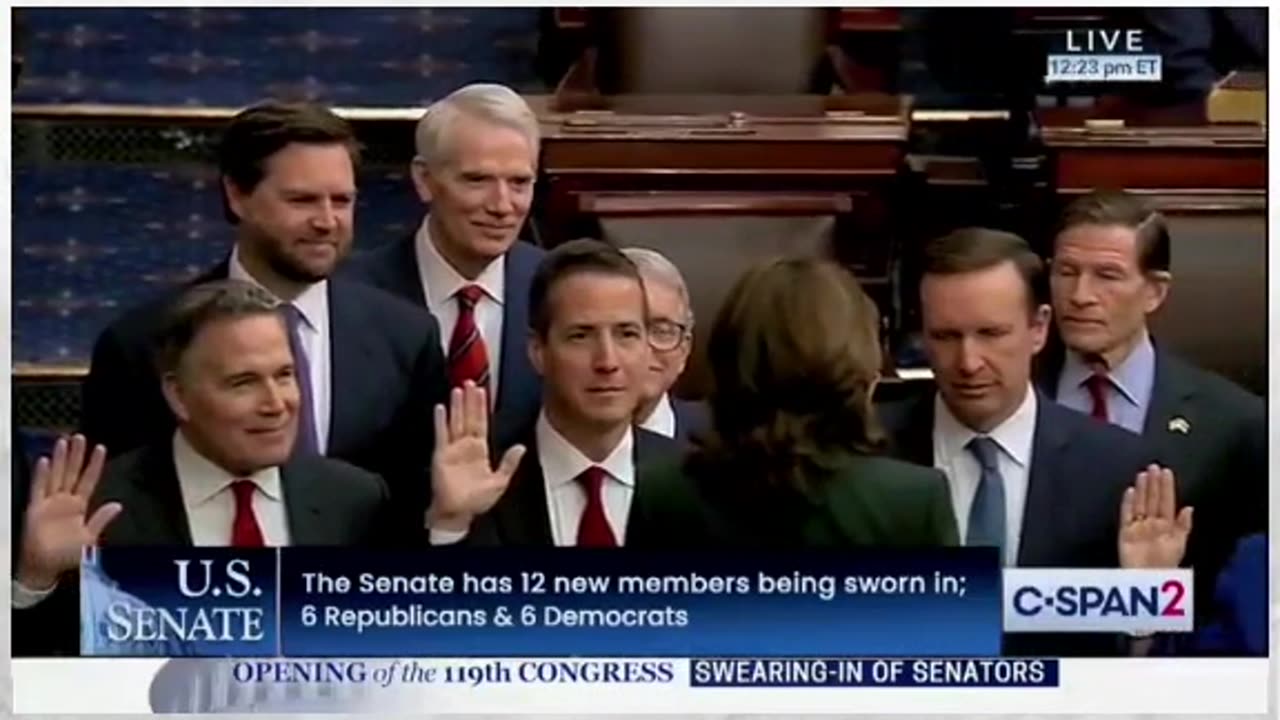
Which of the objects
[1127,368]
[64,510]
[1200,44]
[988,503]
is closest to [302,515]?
[64,510]

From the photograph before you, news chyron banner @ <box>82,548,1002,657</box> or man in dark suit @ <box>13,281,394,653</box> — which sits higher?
man in dark suit @ <box>13,281,394,653</box>

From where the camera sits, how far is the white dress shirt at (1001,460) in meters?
3.38

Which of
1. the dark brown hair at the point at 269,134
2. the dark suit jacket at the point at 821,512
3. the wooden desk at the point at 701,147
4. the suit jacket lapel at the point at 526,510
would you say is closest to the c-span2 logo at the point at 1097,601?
the dark suit jacket at the point at 821,512

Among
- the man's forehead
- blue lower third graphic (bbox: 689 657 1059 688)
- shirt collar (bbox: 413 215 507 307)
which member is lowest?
blue lower third graphic (bbox: 689 657 1059 688)

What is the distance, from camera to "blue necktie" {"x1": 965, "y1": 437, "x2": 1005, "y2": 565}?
3.38 metres

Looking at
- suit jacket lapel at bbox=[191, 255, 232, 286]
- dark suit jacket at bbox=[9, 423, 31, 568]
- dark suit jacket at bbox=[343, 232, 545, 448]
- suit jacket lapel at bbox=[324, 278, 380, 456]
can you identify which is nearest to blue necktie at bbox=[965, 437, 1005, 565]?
dark suit jacket at bbox=[343, 232, 545, 448]

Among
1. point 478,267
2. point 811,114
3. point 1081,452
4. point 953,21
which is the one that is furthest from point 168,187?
point 1081,452

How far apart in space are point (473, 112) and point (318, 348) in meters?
0.42

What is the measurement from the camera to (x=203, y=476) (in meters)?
3.37

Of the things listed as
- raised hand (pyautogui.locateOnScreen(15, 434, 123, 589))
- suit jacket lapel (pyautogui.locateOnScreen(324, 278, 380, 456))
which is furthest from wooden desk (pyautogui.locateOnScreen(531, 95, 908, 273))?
raised hand (pyautogui.locateOnScreen(15, 434, 123, 589))

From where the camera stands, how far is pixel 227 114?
3.35 meters

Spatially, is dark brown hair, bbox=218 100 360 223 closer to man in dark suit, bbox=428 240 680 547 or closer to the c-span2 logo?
man in dark suit, bbox=428 240 680 547

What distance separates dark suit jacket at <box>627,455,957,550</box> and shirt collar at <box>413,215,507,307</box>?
0.37 m

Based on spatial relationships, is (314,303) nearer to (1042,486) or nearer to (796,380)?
(796,380)
